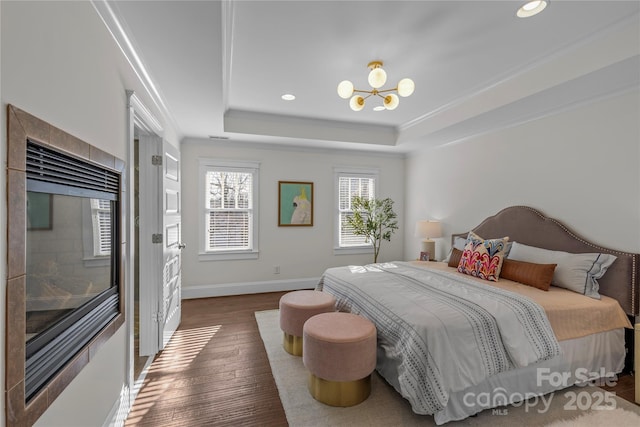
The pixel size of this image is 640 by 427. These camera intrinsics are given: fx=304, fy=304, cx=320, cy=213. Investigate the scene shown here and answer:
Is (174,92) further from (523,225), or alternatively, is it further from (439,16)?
(523,225)

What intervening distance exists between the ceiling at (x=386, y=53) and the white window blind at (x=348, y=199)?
1.73m

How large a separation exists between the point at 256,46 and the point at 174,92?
90 centimetres

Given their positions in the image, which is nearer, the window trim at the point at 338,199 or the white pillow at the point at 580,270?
the white pillow at the point at 580,270

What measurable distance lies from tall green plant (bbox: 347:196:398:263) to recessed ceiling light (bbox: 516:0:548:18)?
3229mm

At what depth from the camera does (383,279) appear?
3.00 metres

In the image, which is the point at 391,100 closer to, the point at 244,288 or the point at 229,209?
the point at 229,209

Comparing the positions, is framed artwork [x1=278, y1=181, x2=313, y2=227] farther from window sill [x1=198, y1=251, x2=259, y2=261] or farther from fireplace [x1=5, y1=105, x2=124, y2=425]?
fireplace [x1=5, y1=105, x2=124, y2=425]

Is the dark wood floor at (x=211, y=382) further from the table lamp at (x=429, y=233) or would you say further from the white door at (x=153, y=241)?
the table lamp at (x=429, y=233)

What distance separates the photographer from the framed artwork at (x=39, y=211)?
1.06 metres

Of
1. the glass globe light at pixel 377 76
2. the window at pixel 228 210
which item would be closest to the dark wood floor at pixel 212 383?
the window at pixel 228 210

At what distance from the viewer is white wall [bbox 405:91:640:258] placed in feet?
8.71

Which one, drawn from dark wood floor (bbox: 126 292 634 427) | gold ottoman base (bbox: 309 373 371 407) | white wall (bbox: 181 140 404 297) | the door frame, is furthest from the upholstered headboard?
the door frame

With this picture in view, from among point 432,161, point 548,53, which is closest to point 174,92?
point 548,53

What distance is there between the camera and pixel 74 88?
1.34 meters
